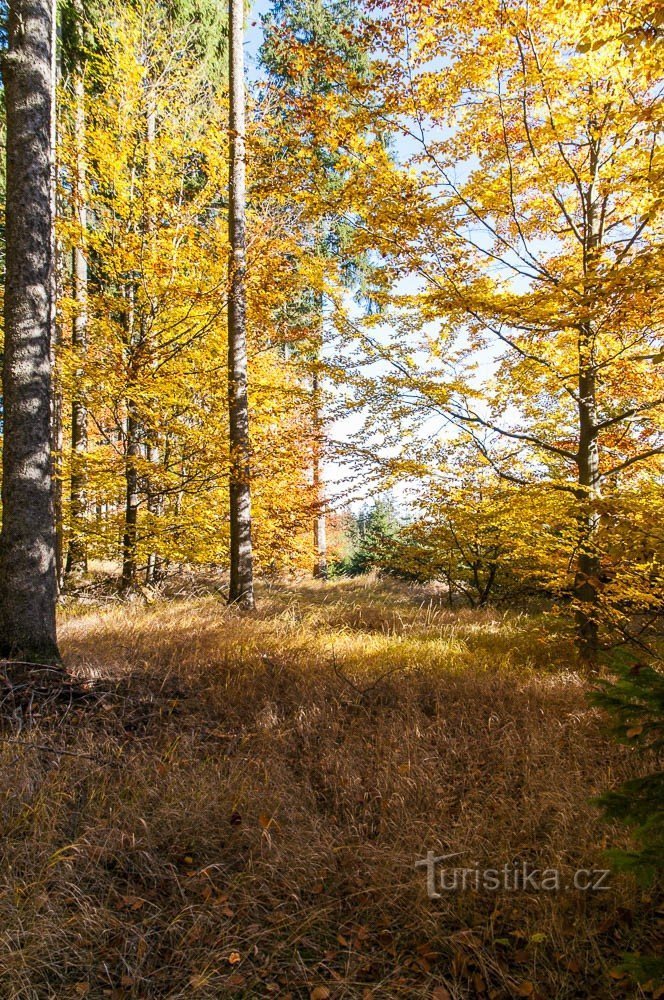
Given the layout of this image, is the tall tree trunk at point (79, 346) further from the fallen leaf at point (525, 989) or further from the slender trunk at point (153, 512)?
the fallen leaf at point (525, 989)

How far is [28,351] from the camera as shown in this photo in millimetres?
4473

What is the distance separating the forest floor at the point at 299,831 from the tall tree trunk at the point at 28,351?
2.26ft

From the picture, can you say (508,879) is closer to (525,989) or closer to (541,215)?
(525,989)

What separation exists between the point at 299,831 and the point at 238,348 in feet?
22.3

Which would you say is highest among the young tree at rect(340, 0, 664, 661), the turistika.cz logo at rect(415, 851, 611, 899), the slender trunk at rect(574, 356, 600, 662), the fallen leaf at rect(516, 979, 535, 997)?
the young tree at rect(340, 0, 664, 661)

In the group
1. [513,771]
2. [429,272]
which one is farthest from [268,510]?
[513,771]

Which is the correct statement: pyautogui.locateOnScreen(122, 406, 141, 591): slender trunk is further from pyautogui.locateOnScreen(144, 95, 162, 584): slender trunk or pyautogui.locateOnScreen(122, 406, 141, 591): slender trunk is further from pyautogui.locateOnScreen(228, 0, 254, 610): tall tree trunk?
pyautogui.locateOnScreen(228, 0, 254, 610): tall tree trunk

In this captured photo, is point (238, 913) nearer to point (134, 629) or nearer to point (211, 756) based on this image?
point (211, 756)

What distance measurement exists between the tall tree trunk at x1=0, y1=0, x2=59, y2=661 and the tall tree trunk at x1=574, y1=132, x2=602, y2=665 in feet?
16.3

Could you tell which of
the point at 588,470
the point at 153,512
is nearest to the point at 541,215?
the point at 588,470

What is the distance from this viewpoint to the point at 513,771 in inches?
135

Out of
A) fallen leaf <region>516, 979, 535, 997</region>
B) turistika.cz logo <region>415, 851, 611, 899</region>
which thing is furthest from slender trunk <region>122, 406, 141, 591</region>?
fallen leaf <region>516, 979, 535, 997</region>

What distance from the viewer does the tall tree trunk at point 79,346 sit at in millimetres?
8367

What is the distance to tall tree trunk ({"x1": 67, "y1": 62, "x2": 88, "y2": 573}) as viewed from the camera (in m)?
8.37
